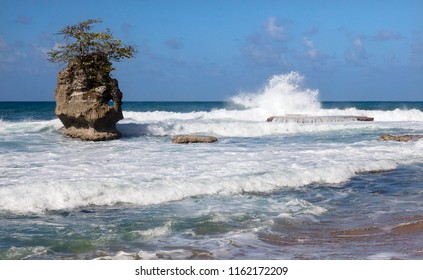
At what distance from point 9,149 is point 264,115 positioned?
22.8 m

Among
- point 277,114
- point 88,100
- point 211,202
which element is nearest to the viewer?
point 211,202

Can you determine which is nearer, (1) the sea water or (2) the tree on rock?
(1) the sea water

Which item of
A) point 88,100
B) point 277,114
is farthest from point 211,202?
point 277,114

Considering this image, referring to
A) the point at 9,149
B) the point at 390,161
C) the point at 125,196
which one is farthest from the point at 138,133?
the point at 125,196

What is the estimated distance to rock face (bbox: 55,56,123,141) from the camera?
17.7 metres

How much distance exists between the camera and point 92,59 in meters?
18.8

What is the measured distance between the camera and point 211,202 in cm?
808

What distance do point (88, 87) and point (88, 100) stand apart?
854mm

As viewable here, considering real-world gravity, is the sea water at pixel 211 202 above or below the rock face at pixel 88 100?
below

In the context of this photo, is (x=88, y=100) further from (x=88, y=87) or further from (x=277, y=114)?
(x=277, y=114)

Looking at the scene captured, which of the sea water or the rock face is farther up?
the rock face

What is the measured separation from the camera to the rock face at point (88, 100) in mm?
17734

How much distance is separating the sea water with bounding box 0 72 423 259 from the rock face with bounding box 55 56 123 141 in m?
2.51

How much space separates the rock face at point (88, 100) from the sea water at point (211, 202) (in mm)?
2511
